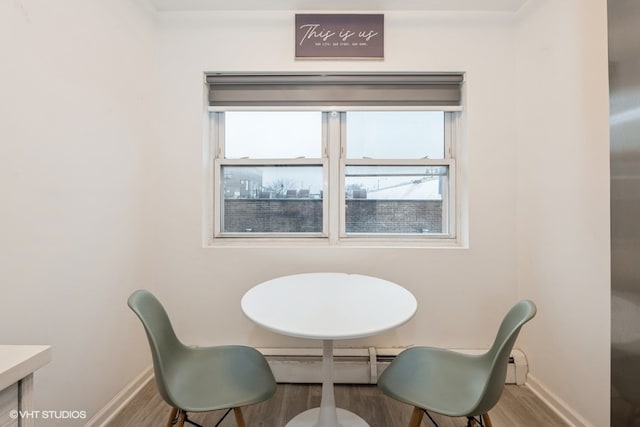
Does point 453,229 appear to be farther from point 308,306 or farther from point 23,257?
point 23,257

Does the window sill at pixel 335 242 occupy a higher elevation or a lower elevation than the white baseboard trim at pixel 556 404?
higher

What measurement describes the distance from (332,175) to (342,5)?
1158 millimetres

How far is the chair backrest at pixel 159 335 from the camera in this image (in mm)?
1135

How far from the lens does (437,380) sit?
1318 millimetres

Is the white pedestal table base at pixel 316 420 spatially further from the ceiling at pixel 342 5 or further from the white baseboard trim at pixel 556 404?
the ceiling at pixel 342 5

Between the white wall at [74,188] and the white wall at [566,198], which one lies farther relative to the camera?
the white wall at [566,198]

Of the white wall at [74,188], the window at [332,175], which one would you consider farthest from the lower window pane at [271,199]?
the white wall at [74,188]

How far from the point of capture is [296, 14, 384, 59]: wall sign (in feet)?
6.63

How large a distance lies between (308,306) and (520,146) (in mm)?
1837

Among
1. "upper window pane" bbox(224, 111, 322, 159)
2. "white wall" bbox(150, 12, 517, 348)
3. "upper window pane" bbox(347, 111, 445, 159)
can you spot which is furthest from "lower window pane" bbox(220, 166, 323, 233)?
"upper window pane" bbox(347, 111, 445, 159)

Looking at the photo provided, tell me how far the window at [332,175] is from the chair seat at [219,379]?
0.94 m

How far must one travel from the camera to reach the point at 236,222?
7.42 ft

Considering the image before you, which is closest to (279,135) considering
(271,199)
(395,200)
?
(271,199)

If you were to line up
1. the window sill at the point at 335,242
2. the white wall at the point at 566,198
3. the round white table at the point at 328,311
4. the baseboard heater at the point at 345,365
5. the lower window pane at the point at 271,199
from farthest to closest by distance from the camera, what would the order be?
the lower window pane at the point at 271,199, the window sill at the point at 335,242, the baseboard heater at the point at 345,365, the white wall at the point at 566,198, the round white table at the point at 328,311
